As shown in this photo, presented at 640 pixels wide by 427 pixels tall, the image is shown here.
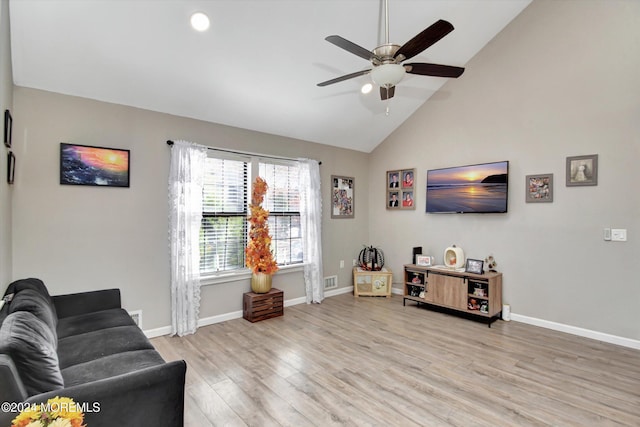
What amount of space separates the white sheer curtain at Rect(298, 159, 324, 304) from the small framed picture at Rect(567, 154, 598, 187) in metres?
3.27

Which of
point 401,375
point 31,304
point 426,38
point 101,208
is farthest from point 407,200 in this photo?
point 31,304

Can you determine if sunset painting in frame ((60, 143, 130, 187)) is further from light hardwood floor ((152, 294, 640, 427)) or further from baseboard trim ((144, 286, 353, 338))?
light hardwood floor ((152, 294, 640, 427))

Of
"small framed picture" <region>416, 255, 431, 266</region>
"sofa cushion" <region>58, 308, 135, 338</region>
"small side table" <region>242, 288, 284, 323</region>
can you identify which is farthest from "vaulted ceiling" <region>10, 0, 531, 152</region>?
"small framed picture" <region>416, 255, 431, 266</region>

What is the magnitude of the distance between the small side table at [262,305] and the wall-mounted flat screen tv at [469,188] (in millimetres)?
2691

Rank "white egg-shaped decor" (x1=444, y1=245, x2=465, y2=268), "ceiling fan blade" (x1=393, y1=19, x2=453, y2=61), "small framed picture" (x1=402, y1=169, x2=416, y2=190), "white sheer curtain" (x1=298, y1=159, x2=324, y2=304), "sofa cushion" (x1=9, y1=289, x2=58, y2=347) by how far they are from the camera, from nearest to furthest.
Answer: "sofa cushion" (x1=9, y1=289, x2=58, y2=347) → "ceiling fan blade" (x1=393, y1=19, x2=453, y2=61) → "white egg-shaped decor" (x1=444, y1=245, x2=465, y2=268) → "white sheer curtain" (x1=298, y1=159, x2=324, y2=304) → "small framed picture" (x1=402, y1=169, x2=416, y2=190)

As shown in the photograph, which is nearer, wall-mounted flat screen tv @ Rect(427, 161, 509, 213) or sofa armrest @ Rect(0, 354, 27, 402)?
sofa armrest @ Rect(0, 354, 27, 402)

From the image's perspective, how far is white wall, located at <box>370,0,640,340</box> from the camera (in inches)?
129

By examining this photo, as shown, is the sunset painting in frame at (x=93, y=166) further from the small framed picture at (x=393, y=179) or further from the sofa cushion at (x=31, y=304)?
the small framed picture at (x=393, y=179)

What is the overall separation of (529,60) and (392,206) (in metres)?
2.77

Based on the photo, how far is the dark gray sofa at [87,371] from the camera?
1.34 m

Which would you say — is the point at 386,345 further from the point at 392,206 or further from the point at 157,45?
the point at 157,45

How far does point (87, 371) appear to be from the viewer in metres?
1.81

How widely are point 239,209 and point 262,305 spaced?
1.33 meters

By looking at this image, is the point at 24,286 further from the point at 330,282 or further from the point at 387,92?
the point at 330,282
